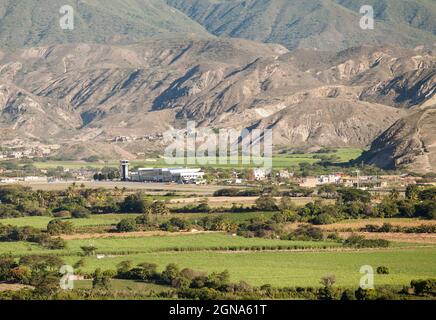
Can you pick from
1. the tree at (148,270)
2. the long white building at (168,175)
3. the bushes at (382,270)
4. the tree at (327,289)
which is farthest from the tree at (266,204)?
the long white building at (168,175)

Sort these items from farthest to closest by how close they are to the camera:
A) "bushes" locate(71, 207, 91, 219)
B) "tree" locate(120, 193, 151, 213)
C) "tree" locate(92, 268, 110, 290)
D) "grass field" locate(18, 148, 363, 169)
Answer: "grass field" locate(18, 148, 363, 169)
"tree" locate(120, 193, 151, 213)
"bushes" locate(71, 207, 91, 219)
"tree" locate(92, 268, 110, 290)

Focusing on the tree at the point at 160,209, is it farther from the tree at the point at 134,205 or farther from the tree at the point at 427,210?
the tree at the point at 427,210

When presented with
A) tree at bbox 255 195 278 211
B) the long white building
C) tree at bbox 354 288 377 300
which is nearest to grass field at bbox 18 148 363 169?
the long white building

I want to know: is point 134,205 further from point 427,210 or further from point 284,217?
point 427,210

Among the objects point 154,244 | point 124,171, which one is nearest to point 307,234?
point 154,244

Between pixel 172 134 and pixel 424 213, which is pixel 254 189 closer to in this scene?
pixel 424 213

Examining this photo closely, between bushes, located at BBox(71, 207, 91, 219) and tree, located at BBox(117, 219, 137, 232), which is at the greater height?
bushes, located at BBox(71, 207, 91, 219)

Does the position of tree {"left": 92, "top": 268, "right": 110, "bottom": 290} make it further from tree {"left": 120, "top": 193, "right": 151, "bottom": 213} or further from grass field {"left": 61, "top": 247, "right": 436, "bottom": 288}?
tree {"left": 120, "top": 193, "right": 151, "bottom": 213}

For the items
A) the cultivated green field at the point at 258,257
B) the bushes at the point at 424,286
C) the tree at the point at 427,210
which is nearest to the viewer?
the bushes at the point at 424,286
